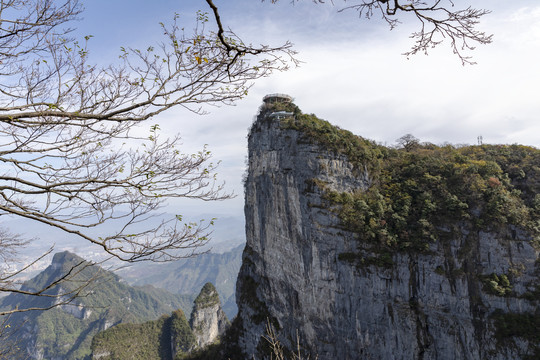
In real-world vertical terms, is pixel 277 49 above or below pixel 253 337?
above

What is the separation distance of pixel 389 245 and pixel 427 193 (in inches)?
178

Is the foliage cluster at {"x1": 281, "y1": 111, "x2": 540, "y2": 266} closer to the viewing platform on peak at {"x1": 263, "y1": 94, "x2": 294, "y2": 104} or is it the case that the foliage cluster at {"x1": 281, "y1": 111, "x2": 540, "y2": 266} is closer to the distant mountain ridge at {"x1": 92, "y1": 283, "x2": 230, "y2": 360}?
the viewing platform on peak at {"x1": 263, "y1": 94, "x2": 294, "y2": 104}

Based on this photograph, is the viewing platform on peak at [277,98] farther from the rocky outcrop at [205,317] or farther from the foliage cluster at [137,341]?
the foliage cluster at [137,341]

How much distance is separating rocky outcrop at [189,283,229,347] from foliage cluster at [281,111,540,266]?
41271 millimetres

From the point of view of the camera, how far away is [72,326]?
9031cm

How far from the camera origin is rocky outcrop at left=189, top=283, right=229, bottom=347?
167ft

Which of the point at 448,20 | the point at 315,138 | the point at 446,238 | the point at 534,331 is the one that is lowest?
the point at 534,331

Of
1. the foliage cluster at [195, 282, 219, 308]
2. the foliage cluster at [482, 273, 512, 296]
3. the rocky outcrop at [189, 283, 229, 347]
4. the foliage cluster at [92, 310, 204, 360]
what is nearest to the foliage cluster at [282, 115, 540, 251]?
the foliage cluster at [482, 273, 512, 296]

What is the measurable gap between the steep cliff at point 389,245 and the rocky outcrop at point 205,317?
A: 30291 millimetres

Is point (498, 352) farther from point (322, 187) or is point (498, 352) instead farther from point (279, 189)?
point (279, 189)

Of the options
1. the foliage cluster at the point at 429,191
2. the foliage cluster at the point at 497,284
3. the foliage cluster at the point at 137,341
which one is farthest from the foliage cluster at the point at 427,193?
the foliage cluster at the point at 137,341

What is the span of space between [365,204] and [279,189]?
6.51 metres

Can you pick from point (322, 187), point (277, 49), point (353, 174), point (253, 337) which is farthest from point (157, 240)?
point (253, 337)

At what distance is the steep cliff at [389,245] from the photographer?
1582 cm
